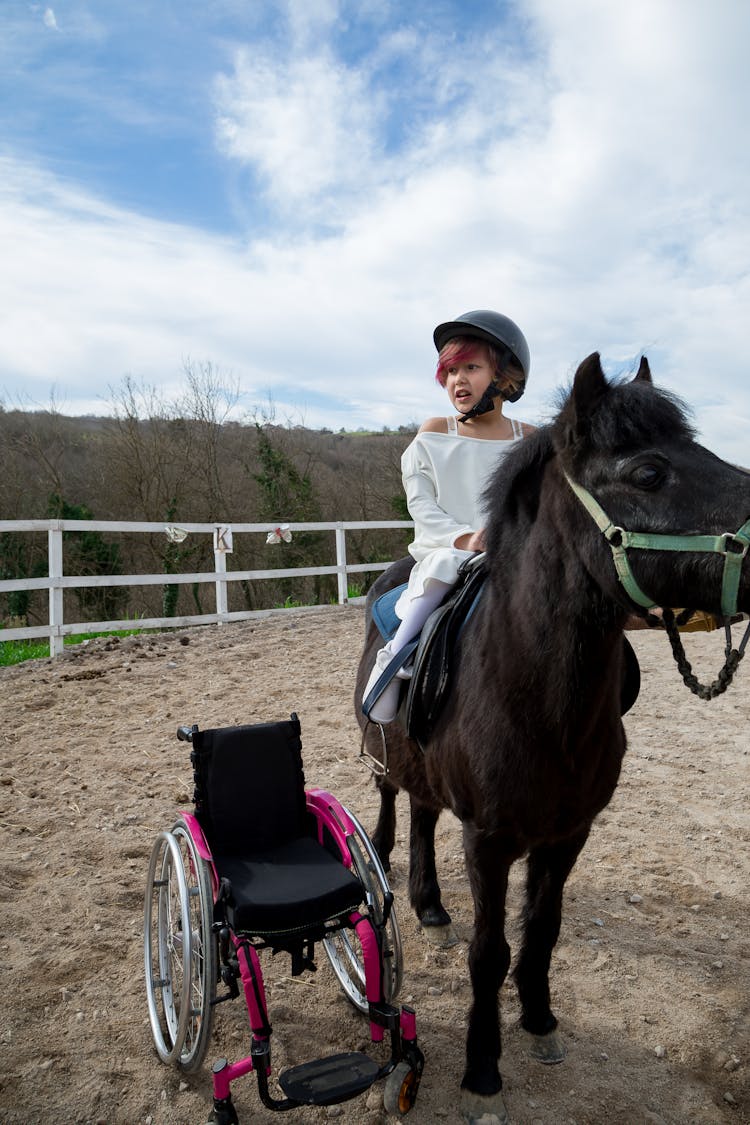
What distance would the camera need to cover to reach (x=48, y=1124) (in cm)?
215

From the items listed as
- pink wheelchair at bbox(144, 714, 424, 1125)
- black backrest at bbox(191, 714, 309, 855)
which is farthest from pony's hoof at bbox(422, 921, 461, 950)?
black backrest at bbox(191, 714, 309, 855)

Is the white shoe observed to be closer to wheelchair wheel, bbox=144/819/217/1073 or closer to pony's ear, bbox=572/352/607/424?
wheelchair wheel, bbox=144/819/217/1073

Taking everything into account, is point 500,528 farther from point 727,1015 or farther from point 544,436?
point 727,1015

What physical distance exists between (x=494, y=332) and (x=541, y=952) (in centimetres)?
228

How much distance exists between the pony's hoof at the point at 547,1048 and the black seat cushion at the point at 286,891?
865mm

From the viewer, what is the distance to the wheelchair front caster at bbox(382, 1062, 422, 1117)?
2.17 m

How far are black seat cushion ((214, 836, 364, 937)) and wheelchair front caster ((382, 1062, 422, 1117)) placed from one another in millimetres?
505

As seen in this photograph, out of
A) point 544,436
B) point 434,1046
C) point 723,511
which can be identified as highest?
point 544,436

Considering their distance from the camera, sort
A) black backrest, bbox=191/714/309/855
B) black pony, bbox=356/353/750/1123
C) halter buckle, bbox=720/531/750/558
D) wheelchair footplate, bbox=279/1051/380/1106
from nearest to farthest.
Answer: halter buckle, bbox=720/531/750/558
black pony, bbox=356/353/750/1123
wheelchair footplate, bbox=279/1051/380/1106
black backrest, bbox=191/714/309/855

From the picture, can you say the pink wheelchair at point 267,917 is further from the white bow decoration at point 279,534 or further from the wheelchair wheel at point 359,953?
the white bow decoration at point 279,534

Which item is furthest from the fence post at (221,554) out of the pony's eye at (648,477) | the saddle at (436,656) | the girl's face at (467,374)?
the pony's eye at (648,477)

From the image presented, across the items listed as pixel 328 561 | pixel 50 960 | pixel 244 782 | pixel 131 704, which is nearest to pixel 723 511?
pixel 244 782

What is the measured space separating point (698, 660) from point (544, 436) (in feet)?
21.9

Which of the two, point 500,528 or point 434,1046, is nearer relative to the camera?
point 500,528
